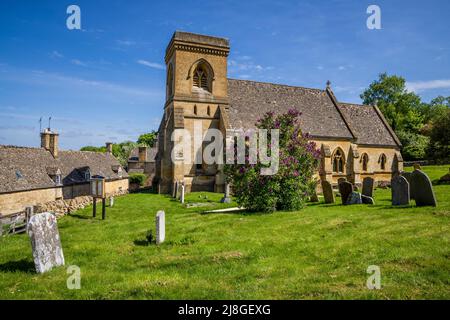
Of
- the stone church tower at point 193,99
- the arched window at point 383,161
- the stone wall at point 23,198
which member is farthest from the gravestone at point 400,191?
the stone wall at point 23,198

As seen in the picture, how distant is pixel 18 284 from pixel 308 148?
14048 millimetres

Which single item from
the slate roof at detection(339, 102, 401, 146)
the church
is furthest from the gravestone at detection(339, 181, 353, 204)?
the slate roof at detection(339, 102, 401, 146)

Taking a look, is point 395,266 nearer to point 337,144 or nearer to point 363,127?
point 337,144

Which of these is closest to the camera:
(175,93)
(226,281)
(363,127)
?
(226,281)

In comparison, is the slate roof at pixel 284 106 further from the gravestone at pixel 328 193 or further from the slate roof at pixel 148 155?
the slate roof at pixel 148 155

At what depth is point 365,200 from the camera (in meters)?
16.6

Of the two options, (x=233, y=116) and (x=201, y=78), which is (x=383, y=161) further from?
(x=201, y=78)

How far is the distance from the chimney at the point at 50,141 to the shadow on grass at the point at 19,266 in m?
27.4

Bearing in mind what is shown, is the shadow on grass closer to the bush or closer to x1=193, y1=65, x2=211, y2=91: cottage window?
x1=193, y1=65, x2=211, y2=91: cottage window

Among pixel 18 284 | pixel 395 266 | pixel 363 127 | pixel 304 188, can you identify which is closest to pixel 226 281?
pixel 395 266

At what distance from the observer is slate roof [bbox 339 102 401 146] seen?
34.7 metres

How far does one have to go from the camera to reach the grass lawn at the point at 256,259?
5.90 meters

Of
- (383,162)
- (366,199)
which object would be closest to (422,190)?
(366,199)

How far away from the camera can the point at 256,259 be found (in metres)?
8.06
